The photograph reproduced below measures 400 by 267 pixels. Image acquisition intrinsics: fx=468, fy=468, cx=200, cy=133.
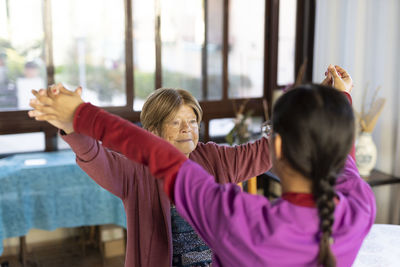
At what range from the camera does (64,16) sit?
11.0ft

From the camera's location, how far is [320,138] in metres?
0.72

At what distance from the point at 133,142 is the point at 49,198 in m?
2.39

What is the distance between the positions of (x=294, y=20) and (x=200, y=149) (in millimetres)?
Answer: 2889

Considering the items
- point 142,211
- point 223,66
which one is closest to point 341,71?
point 142,211

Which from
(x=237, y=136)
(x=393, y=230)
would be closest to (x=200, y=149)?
(x=393, y=230)

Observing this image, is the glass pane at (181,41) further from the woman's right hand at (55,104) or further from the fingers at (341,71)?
the woman's right hand at (55,104)

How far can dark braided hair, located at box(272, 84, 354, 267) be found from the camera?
0.72 metres

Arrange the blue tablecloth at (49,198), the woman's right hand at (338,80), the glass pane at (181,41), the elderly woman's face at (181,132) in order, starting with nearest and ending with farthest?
the woman's right hand at (338,80) < the elderly woman's face at (181,132) < the blue tablecloth at (49,198) < the glass pane at (181,41)

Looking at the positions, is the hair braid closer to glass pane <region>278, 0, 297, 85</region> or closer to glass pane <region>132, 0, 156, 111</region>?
glass pane <region>132, 0, 156, 111</region>

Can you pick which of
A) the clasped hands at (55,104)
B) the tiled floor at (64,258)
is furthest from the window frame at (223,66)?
the clasped hands at (55,104)

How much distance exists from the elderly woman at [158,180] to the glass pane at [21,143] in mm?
2301

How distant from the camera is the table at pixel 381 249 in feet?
4.59

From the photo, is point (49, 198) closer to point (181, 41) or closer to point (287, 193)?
point (181, 41)

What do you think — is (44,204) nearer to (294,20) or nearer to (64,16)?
(64,16)
